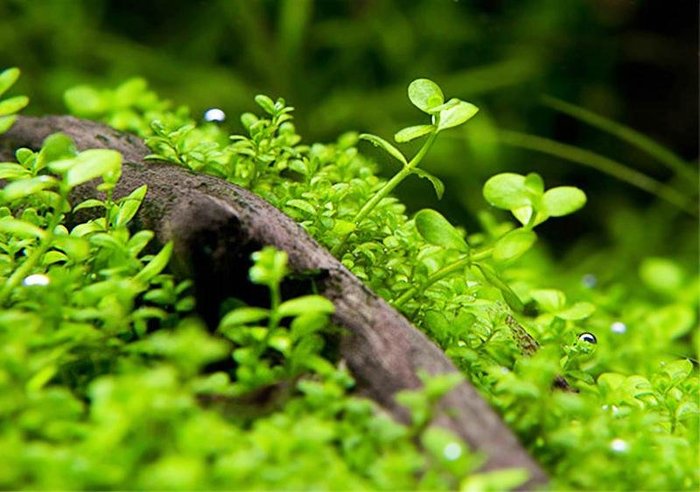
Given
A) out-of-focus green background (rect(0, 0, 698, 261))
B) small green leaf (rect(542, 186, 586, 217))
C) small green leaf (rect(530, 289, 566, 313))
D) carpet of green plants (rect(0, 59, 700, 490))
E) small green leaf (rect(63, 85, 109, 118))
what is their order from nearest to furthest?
1. carpet of green plants (rect(0, 59, 700, 490))
2. small green leaf (rect(542, 186, 586, 217))
3. small green leaf (rect(530, 289, 566, 313))
4. small green leaf (rect(63, 85, 109, 118))
5. out-of-focus green background (rect(0, 0, 698, 261))

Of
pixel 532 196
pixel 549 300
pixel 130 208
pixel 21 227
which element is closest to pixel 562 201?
pixel 532 196

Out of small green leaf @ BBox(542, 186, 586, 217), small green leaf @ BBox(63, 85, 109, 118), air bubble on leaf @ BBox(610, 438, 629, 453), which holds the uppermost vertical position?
small green leaf @ BBox(63, 85, 109, 118)

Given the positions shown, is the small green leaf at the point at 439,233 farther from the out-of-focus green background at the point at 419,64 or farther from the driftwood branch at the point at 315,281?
the out-of-focus green background at the point at 419,64

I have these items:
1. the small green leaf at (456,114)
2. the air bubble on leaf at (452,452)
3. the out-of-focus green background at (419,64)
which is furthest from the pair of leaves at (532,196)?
the out-of-focus green background at (419,64)

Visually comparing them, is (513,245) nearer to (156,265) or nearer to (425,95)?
(425,95)

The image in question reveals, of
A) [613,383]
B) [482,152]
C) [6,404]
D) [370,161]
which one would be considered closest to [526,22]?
[482,152]

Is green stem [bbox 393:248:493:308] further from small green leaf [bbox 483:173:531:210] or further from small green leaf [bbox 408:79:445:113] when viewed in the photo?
small green leaf [bbox 408:79:445:113]

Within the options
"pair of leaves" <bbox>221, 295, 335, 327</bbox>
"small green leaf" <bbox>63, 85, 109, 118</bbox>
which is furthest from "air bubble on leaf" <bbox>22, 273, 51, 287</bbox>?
"small green leaf" <bbox>63, 85, 109, 118</bbox>
